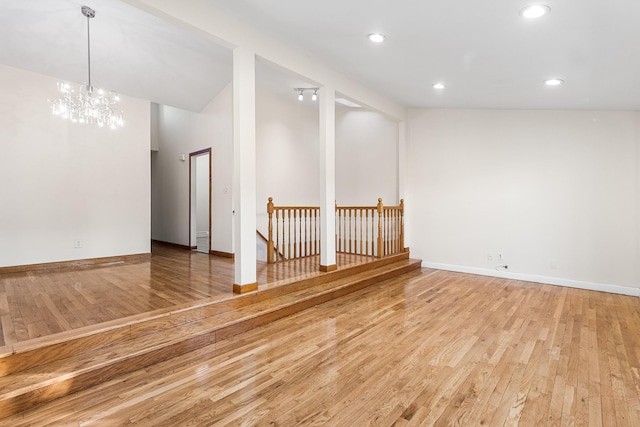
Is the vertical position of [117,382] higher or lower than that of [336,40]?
lower

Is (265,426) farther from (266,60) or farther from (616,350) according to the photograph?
(266,60)

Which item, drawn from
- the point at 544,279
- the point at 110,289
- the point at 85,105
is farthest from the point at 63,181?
the point at 544,279

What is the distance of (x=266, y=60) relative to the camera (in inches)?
150

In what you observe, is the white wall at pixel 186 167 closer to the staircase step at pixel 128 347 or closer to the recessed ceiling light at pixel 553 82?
the staircase step at pixel 128 347

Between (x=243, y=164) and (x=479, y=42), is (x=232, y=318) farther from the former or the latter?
(x=479, y=42)

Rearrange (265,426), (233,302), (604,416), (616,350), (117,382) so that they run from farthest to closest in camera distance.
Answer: (233,302) < (616,350) < (117,382) < (604,416) < (265,426)

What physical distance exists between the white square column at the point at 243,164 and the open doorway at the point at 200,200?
3.23 m

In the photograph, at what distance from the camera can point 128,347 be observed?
258 cm

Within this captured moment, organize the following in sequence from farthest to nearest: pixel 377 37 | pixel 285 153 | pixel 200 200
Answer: pixel 200 200
pixel 285 153
pixel 377 37

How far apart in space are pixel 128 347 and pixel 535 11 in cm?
398

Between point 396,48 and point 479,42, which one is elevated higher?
point 396,48

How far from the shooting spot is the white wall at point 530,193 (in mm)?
4828

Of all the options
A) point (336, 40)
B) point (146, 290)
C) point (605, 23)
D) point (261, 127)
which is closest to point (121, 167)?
point (261, 127)

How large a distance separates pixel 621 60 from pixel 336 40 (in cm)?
270
